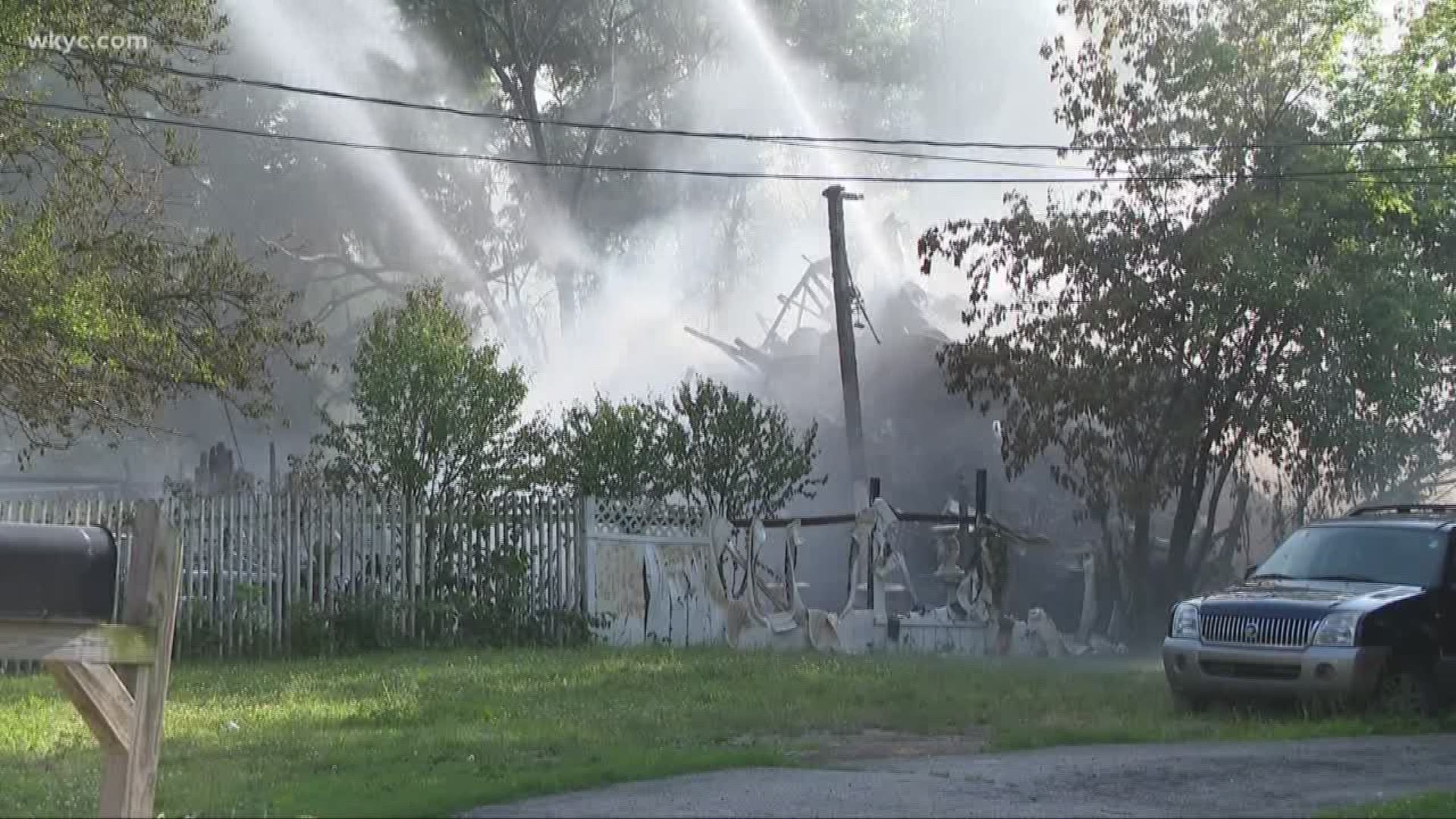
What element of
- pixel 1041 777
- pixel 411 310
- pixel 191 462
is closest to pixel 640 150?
pixel 191 462

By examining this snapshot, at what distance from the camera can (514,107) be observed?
1764 inches

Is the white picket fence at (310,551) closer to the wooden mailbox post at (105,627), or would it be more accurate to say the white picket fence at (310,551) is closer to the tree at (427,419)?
the tree at (427,419)

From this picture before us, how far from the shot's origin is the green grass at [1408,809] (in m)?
8.73

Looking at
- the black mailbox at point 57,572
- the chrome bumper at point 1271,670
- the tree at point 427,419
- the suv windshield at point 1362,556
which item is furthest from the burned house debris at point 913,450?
the black mailbox at point 57,572

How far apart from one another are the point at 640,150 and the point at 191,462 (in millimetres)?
15385

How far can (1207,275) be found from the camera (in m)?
24.2

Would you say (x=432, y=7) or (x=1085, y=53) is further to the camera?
(x=432, y=7)

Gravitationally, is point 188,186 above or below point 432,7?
below

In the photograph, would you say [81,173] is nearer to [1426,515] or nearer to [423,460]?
[423,460]

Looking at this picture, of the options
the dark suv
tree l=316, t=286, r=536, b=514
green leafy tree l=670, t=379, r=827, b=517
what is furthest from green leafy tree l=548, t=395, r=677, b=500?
the dark suv

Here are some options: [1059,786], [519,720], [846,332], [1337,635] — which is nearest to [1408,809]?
[1059,786]

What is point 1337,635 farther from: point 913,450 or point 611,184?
point 611,184

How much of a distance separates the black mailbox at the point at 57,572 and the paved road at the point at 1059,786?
7.26 feet

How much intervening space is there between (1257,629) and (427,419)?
37.5ft
